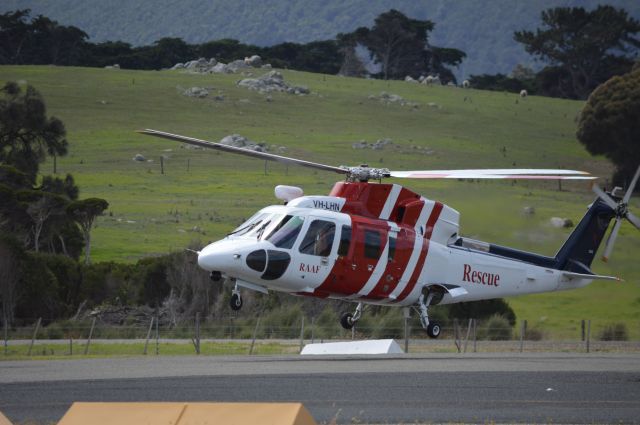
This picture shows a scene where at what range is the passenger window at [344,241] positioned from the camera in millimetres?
23984


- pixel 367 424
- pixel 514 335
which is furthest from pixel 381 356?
pixel 514 335

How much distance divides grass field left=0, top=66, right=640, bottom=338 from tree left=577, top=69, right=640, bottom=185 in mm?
1701

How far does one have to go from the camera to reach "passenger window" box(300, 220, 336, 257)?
23.6 m

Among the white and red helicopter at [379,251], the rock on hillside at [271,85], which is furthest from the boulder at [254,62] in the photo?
the white and red helicopter at [379,251]

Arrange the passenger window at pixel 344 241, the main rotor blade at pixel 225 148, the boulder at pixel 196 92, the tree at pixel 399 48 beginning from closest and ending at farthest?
the main rotor blade at pixel 225 148
the passenger window at pixel 344 241
the boulder at pixel 196 92
the tree at pixel 399 48

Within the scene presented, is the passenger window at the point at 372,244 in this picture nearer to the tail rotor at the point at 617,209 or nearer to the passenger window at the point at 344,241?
the passenger window at the point at 344,241

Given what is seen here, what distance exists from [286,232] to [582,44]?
109771 mm

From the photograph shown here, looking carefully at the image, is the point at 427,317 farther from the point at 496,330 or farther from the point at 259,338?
the point at 496,330

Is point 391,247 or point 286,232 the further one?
point 391,247

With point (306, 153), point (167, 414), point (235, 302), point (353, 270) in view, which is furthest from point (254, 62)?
point (167, 414)

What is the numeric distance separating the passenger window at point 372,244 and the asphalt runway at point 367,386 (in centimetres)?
217

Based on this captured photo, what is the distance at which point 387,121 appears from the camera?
101 meters

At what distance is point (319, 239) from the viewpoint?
2373cm

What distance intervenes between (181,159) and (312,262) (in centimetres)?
5914
